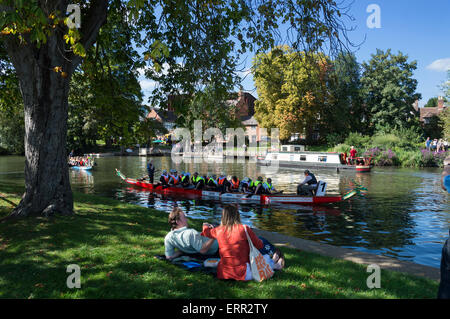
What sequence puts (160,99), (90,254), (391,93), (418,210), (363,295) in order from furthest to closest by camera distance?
(391,93)
(418,210)
(160,99)
(90,254)
(363,295)

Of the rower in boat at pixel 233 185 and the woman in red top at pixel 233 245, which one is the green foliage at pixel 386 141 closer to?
the rower in boat at pixel 233 185

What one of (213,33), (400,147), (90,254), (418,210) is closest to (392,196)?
(418,210)

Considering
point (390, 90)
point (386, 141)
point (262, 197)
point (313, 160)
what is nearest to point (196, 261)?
point (262, 197)

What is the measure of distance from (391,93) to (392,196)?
133 feet

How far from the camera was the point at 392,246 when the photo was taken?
36.6ft

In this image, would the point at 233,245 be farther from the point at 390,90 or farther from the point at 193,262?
the point at 390,90

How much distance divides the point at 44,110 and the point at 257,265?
7.40 metres

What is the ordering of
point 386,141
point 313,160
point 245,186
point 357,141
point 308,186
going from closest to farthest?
point 308,186, point 245,186, point 313,160, point 386,141, point 357,141

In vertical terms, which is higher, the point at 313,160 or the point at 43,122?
the point at 43,122

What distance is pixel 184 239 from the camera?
19.4 feet

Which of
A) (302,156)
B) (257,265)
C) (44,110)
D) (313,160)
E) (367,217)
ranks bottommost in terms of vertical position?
(367,217)

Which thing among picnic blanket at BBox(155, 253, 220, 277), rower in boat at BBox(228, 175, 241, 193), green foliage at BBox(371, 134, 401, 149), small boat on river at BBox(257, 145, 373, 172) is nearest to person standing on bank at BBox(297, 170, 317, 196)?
rower in boat at BBox(228, 175, 241, 193)

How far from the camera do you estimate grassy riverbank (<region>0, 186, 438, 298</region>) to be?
16.7 feet
